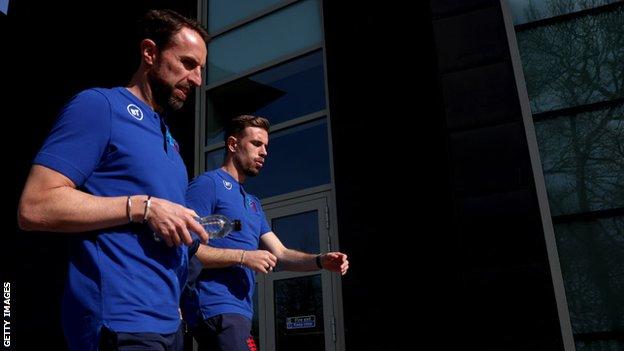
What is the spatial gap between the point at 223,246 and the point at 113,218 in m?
1.26

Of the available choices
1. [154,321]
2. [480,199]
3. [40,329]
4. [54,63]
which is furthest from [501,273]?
[54,63]

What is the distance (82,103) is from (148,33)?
411 mm

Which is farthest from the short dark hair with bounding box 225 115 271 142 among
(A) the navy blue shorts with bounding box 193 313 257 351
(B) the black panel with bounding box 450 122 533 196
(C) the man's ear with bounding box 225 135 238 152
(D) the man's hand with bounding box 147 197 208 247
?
(B) the black panel with bounding box 450 122 533 196

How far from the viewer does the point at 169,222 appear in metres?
1.42

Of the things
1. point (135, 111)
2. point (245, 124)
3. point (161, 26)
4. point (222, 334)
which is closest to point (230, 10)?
point (245, 124)

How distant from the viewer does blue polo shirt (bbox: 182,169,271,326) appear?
8.28 ft

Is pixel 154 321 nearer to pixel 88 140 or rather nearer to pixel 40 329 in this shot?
pixel 88 140

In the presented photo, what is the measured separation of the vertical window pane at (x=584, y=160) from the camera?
175 inches

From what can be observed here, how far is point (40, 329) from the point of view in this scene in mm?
7215

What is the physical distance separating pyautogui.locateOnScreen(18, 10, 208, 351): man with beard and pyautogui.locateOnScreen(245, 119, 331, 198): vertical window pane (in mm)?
4493

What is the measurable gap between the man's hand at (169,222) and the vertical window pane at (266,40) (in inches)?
213

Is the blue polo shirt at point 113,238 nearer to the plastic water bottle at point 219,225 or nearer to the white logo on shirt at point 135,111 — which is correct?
the white logo on shirt at point 135,111
